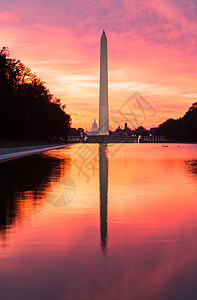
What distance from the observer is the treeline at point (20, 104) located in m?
74.5

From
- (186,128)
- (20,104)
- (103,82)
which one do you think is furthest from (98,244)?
(186,128)

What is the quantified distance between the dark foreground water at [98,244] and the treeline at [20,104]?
5864cm

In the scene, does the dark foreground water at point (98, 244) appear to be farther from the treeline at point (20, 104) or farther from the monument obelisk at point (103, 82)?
the monument obelisk at point (103, 82)

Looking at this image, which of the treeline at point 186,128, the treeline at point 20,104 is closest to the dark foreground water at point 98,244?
the treeline at point 20,104

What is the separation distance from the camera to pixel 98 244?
838cm

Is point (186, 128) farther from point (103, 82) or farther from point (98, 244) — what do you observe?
point (98, 244)

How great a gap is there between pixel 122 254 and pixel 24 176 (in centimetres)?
1563

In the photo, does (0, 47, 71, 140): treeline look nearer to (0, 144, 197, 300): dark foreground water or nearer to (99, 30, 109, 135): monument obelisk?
(99, 30, 109, 135): monument obelisk

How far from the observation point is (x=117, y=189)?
56.9 feet

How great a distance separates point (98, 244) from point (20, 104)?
7365 cm

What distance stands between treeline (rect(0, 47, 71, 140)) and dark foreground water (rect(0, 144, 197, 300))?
58643 millimetres

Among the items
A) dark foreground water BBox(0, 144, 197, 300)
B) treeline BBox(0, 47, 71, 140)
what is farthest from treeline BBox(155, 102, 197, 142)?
dark foreground water BBox(0, 144, 197, 300)

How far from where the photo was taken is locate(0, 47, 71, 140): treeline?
7450 cm

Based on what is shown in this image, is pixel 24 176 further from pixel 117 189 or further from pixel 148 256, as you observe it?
pixel 148 256
